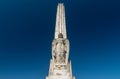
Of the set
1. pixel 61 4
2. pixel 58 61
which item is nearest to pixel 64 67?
pixel 58 61

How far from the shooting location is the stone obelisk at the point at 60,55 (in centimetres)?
2509

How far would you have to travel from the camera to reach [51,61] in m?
26.0

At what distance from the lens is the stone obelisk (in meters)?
25.1

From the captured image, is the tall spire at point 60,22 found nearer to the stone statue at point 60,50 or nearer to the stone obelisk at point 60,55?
the stone obelisk at point 60,55

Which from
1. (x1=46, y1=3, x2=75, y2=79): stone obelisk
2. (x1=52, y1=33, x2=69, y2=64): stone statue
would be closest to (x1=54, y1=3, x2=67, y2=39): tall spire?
(x1=46, y1=3, x2=75, y2=79): stone obelisk

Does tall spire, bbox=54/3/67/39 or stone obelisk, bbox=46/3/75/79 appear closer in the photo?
stone obelisk, bbox=46/3/75/79

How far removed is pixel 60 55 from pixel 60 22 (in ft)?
12.6

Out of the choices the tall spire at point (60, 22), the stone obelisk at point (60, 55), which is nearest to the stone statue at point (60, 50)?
the stone obelisk at point (60, 55)

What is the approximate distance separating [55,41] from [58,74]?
3.52 metres

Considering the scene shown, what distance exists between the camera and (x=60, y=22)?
27.3m

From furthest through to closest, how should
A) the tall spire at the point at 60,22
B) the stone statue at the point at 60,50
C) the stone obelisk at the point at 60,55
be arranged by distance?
1. the tall spire at the point at 60,22
2. the stone statue at the point at 60,50
3. the stone obelisk at the point at 60,55

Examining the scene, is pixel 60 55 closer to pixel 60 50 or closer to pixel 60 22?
pixel 60 50

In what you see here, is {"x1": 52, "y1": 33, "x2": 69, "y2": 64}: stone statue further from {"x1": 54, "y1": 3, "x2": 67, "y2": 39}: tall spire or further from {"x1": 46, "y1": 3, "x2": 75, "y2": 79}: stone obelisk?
{"x1": 54, "y1": 3, "x2": 67, "y2": 39}: tall spire

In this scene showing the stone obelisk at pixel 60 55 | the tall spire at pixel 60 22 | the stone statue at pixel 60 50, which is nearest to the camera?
the stone obelisk at pixel 60 55
